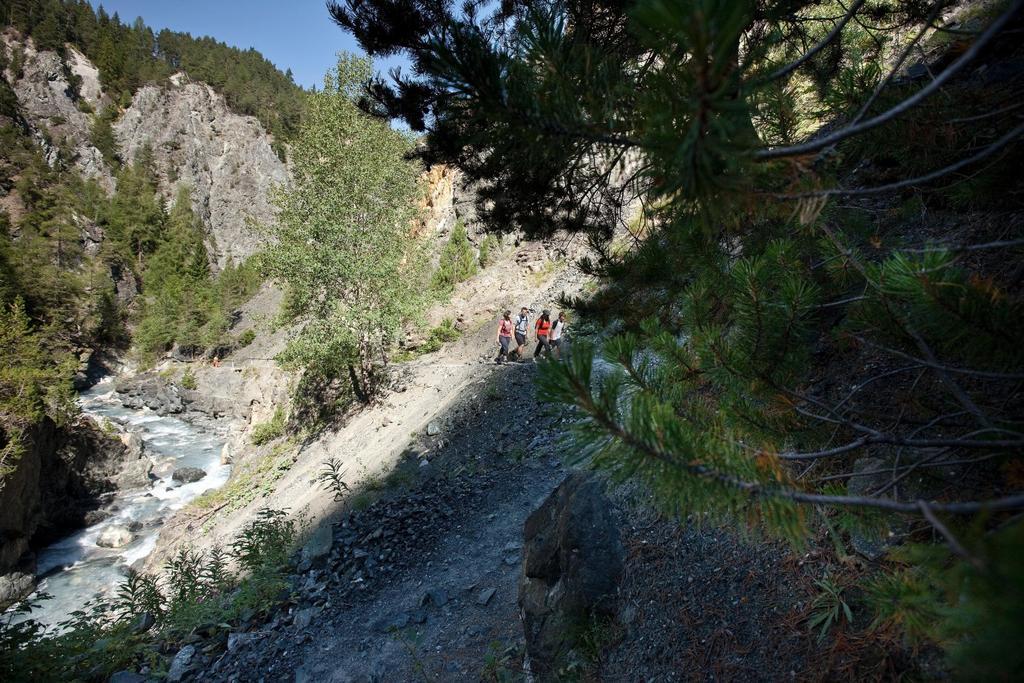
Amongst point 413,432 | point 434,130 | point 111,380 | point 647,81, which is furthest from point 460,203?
point 111,380

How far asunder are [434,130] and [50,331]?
35958 mm

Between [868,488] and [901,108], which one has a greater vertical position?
[901,108]

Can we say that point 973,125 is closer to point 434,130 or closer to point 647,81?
point 647,81

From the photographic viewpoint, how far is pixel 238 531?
10.8m

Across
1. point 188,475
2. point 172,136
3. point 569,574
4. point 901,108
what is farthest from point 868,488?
point 172,136

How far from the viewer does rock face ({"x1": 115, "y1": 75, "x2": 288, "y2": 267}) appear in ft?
251

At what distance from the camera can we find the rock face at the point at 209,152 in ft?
251

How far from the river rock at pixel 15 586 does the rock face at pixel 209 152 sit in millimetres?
68396

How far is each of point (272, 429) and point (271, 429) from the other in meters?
0.06

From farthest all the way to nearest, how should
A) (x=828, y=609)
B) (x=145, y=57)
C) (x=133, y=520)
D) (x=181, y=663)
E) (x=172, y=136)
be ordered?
(x=145, y=57), (x=172, y=136), (x=133, y=520), (x=181, y=663), (x=828, y=609)

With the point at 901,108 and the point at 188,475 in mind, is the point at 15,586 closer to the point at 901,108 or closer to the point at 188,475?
the point at 188,475

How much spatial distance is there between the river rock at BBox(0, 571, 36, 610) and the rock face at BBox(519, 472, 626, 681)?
1593 cm

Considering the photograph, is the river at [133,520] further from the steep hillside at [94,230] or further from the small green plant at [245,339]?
the small green plant at [245,339]

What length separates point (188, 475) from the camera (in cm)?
1897
